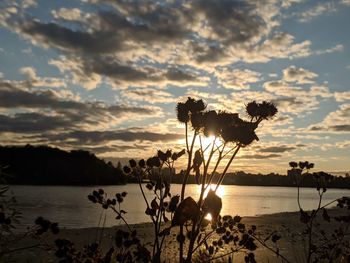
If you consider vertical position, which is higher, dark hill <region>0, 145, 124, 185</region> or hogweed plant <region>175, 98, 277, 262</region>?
dark hill <region>0, 145, 124, 185</region>

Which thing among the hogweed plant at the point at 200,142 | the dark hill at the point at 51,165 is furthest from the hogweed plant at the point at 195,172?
the dark hill at the point at 51,165

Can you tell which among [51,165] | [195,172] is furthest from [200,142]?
[51,165]

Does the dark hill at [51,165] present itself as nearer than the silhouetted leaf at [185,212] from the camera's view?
No

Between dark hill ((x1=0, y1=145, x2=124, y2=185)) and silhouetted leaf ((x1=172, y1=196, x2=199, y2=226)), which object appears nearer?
silhouetted leaf ((x1=172, y1=196, x2=199, y2=226))

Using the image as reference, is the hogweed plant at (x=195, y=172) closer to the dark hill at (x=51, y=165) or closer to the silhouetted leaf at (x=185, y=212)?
the silhouetted leaf at (x=185, y=212)

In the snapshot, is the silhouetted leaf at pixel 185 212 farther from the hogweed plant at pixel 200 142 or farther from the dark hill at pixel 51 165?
the dark hill at pixel 51 165

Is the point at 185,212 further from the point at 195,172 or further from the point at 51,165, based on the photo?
the point at 51,165

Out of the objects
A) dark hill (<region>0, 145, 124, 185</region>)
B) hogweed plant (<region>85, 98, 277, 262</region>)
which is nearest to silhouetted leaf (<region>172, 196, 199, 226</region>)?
hogweed plant (<region>85, 98, 277, 262</region>)

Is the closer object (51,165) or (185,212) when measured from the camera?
(185,212)

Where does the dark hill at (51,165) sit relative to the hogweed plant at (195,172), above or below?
above

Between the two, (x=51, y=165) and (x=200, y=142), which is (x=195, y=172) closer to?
(x=200, y=142)

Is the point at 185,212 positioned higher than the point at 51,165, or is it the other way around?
the point at 51,165

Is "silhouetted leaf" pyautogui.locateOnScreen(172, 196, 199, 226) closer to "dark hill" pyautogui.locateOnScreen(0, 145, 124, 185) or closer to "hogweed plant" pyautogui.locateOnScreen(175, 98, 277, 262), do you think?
"hogweed plant" pyautogui.locateOnScreen(175, 98, 277, 262)

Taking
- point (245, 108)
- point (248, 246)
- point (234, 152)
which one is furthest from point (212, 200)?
point (245, 108)
